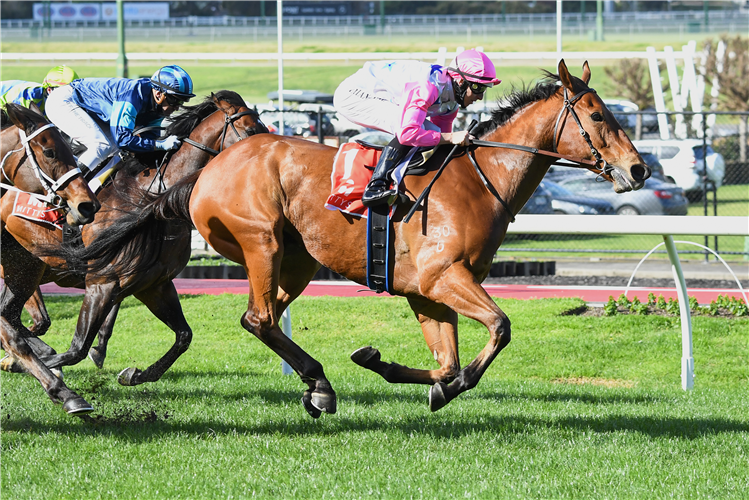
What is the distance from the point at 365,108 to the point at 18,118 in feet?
6.24

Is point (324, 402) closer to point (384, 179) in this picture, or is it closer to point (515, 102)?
point (384, 179)

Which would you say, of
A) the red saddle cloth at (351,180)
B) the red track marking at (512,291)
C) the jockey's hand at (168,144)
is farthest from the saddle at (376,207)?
the red track marking at (512,291)

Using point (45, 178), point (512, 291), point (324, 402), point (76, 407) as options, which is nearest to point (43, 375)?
point (76, 407)

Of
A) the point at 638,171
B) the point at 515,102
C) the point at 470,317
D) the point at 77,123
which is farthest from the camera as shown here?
the point at 77,123

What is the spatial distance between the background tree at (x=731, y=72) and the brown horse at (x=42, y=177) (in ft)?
95.0

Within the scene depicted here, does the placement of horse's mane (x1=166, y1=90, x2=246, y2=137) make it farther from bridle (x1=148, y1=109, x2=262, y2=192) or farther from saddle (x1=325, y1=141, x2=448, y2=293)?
saddle (x1=325, y1=141, x2=448, y2=293)

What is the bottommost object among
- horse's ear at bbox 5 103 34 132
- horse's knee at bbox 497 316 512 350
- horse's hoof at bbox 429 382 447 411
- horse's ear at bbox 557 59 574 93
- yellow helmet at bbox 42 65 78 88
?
horse's hoof at bbox 429 382 447 411

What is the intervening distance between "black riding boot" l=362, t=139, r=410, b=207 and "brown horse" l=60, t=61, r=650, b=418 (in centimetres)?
12

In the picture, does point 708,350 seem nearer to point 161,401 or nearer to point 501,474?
point 501,474

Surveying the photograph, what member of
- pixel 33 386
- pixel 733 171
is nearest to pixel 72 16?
pixel 733 171

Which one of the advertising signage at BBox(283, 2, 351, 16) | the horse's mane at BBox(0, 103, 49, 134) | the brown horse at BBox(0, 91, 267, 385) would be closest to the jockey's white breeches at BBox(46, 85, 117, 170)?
the brown horse at BBox(0, 91, 267, 385)

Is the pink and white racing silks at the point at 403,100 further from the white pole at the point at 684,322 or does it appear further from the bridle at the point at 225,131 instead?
the white pole at the point at 684,322

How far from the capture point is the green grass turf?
13.3 feet

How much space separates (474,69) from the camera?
15.7 ft
